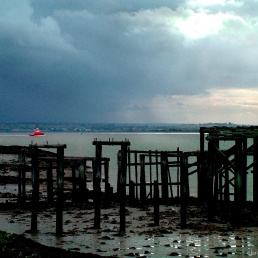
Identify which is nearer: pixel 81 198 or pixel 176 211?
pixel 176 211

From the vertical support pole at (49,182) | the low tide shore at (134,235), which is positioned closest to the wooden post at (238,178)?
the low tide shore at (134,235)

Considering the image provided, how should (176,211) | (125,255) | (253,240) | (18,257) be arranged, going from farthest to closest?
(176,211)
(253,240)
(125,255)
(18,257)

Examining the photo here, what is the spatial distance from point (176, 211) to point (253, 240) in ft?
21.4

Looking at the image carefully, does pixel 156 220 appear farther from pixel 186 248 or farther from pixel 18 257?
pixel 18 257

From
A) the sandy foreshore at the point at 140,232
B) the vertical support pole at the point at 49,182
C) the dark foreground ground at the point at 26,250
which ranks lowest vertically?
the sandy foreshore at the point at 140,232

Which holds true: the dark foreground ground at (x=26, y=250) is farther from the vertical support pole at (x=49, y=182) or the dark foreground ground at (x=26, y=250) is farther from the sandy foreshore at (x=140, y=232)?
the vertical support pole at (x=49, y=182)

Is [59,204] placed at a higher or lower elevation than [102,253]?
higher

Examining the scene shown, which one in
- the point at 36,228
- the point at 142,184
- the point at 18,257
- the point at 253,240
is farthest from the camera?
the point at 142,184

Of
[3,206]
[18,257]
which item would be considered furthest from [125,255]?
[3,206]

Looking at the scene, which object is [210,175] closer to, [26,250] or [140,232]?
[140,232]

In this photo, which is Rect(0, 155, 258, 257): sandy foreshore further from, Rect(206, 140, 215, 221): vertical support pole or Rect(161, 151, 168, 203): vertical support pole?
Rect(161, 151, 168, 203): vertical support pole

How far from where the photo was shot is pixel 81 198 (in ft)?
82.5

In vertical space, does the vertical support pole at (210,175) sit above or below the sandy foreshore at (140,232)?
above

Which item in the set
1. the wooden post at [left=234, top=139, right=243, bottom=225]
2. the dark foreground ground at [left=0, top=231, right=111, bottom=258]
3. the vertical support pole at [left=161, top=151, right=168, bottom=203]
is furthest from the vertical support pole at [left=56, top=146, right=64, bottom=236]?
the vertical support pole at [left=161, top=151, right=168, bottom=203]
